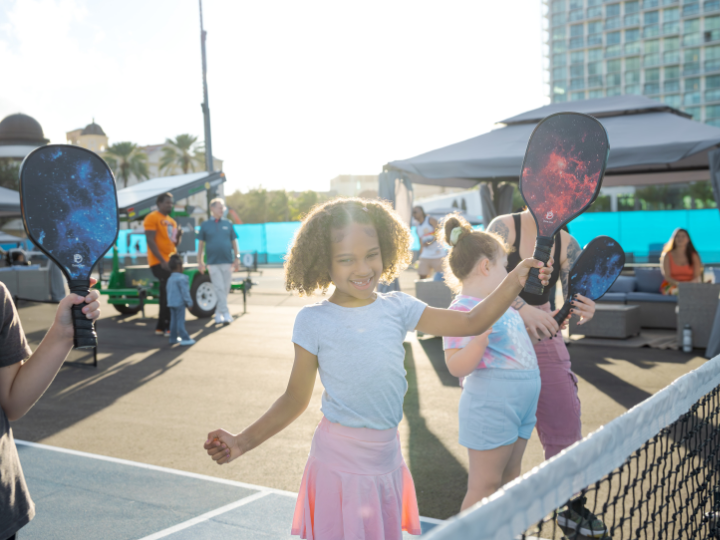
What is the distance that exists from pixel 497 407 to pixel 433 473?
70.5 inches

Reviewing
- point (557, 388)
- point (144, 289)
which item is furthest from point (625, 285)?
point (557, 388)

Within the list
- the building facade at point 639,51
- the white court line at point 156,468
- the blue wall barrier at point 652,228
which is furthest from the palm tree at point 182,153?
the building facade at point 639,51

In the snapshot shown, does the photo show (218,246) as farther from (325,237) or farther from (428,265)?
(325,237)

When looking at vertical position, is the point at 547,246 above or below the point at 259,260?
above

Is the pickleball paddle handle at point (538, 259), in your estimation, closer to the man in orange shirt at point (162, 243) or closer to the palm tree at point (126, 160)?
the man in orange shirt at point (162, 243)

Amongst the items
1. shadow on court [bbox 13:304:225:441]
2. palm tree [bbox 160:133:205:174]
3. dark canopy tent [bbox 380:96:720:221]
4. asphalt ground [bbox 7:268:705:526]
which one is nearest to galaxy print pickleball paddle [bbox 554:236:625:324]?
asphalt ground [bbox 7:268:705:526]

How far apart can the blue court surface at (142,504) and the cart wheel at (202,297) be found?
7.20 m

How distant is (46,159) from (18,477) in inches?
37.2

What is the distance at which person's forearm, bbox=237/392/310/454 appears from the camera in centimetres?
195

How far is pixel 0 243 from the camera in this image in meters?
31.3

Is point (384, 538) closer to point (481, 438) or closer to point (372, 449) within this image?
point (372, 449)

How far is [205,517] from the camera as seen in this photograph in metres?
3.55

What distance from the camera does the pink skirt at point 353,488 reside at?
6.26 feet

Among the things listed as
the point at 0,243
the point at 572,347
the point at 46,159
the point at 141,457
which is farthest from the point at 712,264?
the point at 0,243
